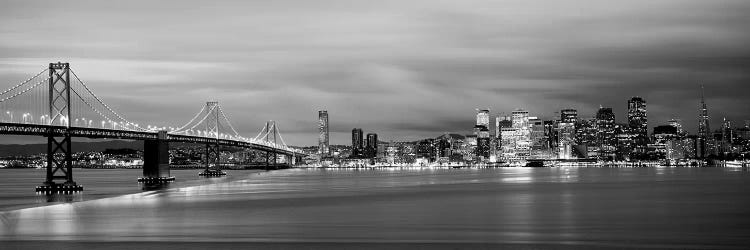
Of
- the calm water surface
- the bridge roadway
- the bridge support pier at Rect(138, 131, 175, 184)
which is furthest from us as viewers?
the bridge support pier at Rect(138, 131, 175, 184)

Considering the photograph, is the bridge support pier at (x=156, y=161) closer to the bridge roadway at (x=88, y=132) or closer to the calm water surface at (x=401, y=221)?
the bridge roadway at (x=88, y=132)

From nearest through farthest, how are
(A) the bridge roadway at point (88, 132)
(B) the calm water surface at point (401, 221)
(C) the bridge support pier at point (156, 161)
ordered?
(B) the calm water surface at point (401, 221) → (A) the bridge roadway at point (88, 132) → (C) the bridge support pier at point (156, 161)

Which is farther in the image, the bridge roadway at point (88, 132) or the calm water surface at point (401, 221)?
the bridge roadway at point (88, 132)

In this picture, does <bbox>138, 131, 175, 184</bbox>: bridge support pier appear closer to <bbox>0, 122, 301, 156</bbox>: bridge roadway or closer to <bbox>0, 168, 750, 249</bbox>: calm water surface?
<bbox>0, 122, 301, 156</bbox>: bridge roadway

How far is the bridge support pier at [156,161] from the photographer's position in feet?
339

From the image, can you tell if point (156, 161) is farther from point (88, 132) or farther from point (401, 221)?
point (401, 221)

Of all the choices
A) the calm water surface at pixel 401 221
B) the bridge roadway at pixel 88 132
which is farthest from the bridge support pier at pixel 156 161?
the calm water surface at pixel 401 221

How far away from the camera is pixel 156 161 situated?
4151 inches

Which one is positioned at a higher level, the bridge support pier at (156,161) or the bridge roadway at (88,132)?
the bridge roadway at (88,132)

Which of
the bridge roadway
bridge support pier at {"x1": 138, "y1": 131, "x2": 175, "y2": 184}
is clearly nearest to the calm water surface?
the bridge roadway

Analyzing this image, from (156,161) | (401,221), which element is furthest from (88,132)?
(401,221)

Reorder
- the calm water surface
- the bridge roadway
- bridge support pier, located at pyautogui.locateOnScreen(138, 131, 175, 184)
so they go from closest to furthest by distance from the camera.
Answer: the calm water surface, the bridge roadway, bridge support pier, located at pyautogui.locateOnScreen(138, 131, 175, 184)

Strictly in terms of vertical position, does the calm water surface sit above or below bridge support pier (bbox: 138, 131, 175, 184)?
below

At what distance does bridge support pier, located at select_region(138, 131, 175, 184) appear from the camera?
103188mm
